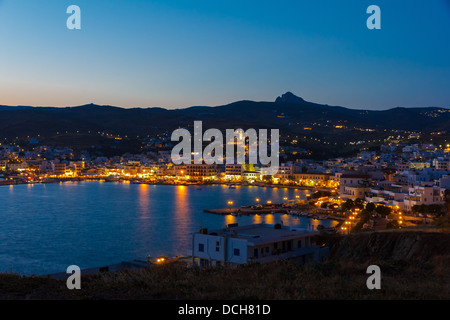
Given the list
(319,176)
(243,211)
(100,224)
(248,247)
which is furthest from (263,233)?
(319,176)

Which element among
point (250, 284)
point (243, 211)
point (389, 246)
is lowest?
point (243, 211)

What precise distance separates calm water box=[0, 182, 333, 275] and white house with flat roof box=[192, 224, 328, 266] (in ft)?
6.89

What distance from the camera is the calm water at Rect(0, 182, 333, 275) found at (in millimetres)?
9016

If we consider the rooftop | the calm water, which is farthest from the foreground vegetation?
the calm water

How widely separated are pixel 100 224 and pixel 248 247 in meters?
8.83

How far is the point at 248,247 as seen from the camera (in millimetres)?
5094

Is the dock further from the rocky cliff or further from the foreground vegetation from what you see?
the foreground vegetation

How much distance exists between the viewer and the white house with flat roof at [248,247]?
511 centimetres

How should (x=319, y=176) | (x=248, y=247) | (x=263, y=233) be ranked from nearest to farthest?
Answer: 1. (x=248, y=247)
2. (x=263, y=233)
3. (x=319, y=176)

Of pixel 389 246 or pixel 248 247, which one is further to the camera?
pixel 389 246

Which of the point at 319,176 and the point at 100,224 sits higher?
the point at 319,176

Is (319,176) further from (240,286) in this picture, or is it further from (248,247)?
(240,286)

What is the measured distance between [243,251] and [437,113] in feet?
226
